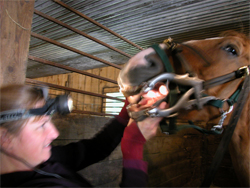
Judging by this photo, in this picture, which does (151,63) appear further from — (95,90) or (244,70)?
(95,90)

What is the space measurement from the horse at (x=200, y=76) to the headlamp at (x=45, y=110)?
1.15ft

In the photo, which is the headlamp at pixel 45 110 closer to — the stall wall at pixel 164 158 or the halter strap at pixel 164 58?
the halter strap at pixel 164 58

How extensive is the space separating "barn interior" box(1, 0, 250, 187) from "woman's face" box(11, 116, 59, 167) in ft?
2.34

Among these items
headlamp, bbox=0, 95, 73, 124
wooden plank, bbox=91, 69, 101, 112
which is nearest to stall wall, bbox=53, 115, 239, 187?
headlamp, bbox=0, 95, 73, 124

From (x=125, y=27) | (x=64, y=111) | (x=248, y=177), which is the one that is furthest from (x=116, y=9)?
(x=248, y=177)

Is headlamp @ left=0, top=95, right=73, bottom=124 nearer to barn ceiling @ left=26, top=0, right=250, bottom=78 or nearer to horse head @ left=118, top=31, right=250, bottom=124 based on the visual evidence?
horse head @ left=118, top=31, right=250, bottom=124

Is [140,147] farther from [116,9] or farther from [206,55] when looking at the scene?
[116,9]

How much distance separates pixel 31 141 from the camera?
0.79 meters

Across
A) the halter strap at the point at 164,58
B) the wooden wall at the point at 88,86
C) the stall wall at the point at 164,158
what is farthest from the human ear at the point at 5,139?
the wooden wall at the point at 88,86

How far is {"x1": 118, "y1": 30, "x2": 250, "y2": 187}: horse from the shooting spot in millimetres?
1008

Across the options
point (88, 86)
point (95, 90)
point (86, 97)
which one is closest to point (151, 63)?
point (95, 90)

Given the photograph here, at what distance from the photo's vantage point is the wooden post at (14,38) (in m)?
1.31

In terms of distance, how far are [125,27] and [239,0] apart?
1.67 meters

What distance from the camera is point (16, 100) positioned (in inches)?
29.7
